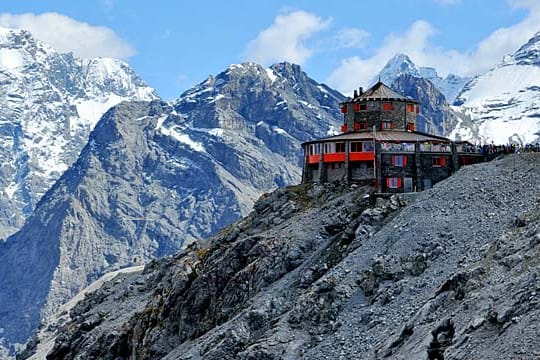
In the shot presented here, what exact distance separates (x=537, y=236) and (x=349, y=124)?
5431cm

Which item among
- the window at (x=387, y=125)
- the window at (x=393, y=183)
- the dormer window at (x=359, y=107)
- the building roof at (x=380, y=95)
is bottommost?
the window at (x=393, y=183)

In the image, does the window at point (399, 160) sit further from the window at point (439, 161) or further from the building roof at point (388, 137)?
the building roof at point (388, 137)

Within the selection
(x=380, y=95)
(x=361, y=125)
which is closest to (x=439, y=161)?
(x=361, y=125)

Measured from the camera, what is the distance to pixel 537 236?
57.6m

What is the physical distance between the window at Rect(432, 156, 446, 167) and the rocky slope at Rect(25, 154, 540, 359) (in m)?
7.25

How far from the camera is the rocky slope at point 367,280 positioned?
5362cm

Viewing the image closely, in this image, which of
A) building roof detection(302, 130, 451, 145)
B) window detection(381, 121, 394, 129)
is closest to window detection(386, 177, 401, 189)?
building roof detection(302, 130, 451, 145)

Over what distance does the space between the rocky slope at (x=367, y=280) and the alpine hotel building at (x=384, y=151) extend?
2.98 m

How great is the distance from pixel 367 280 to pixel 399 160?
73.4 feet

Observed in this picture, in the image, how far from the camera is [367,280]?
→ 71750 mm

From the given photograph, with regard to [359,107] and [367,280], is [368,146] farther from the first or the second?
[367,280]

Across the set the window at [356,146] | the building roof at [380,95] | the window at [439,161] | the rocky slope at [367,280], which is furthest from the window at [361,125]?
the window at [439,161]

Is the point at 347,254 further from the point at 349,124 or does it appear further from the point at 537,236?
the point at 349,124

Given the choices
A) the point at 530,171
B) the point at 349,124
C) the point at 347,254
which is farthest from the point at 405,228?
the point at 349,124
